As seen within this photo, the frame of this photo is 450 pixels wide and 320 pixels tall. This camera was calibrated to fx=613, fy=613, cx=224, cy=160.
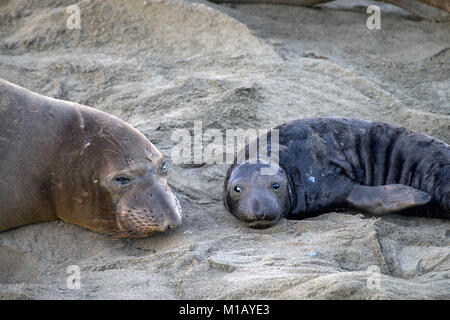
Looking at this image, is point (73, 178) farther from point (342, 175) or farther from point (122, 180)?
point (342, 175)

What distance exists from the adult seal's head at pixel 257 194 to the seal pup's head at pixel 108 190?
0.51 meters

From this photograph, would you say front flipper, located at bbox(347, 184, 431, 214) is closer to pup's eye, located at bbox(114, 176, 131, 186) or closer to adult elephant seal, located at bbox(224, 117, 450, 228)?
adult elephant seal, located at bbox(224, 117, 450, 228)

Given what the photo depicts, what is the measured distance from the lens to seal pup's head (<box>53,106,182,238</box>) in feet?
12.6

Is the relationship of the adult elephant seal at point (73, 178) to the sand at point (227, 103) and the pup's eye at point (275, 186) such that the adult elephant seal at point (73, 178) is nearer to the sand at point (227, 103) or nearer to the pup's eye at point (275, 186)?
→ the sand at point (227, 103)

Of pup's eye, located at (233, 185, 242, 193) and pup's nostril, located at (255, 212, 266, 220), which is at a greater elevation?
pup's eye, located at (233, 185, 242, 193)

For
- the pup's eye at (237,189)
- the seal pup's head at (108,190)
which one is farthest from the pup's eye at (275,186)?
the seal pup's head at (108,190)

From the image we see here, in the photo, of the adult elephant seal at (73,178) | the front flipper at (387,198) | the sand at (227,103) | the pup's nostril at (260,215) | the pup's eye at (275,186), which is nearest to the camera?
the sand at (227,103)

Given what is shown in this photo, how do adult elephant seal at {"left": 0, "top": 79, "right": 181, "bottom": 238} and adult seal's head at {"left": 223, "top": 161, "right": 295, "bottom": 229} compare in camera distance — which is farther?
adult seal's head at {"left": 223, "top": 161, "right": 295, "bottom": 229}

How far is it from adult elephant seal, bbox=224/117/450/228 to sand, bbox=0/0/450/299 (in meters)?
0.15

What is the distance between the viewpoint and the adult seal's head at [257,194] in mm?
4137

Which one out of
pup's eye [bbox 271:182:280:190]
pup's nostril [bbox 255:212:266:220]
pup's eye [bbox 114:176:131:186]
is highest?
pup's eye [bbox 114:176:131:186]

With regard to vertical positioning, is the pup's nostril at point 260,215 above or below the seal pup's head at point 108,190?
below

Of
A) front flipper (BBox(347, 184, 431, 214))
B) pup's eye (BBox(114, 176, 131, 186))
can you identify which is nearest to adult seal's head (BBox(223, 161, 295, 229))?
front flipper (BBox(347, 184, 431, 214))
